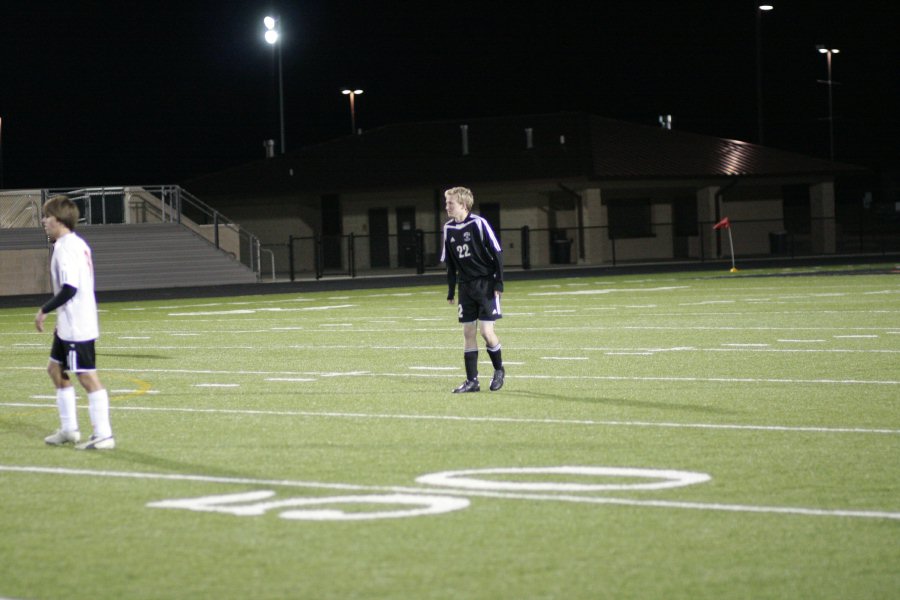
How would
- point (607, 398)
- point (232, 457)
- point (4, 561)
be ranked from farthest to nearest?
point (607, 398), point (232, 457), point (4, 561)

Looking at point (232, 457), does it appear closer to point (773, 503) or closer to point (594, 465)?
point (594, 465)

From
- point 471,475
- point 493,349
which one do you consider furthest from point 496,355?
point 471,475

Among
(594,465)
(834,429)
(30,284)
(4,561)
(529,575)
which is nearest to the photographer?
(529,575)

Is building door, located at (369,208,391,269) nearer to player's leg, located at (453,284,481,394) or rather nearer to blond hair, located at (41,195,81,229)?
player's leg, located at (453,284,481,394)

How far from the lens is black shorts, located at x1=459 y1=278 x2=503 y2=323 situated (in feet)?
45.4

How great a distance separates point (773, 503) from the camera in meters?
8.01

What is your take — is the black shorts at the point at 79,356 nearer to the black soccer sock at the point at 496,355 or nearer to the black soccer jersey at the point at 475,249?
the black soccer jersey at the point at 475,249

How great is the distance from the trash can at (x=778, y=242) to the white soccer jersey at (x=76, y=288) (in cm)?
4752

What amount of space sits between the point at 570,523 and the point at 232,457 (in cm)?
324

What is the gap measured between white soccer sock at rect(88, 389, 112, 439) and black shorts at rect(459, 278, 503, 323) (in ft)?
13.6

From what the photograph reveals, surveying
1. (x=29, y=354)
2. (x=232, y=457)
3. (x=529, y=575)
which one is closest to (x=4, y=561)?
(x=529, y=575)

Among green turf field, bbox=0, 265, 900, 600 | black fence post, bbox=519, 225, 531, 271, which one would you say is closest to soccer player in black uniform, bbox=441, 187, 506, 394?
green turf field, bbox=0, 265, 900, 600

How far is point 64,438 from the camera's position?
11.0 metres

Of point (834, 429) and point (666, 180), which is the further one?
point (666, 180)
